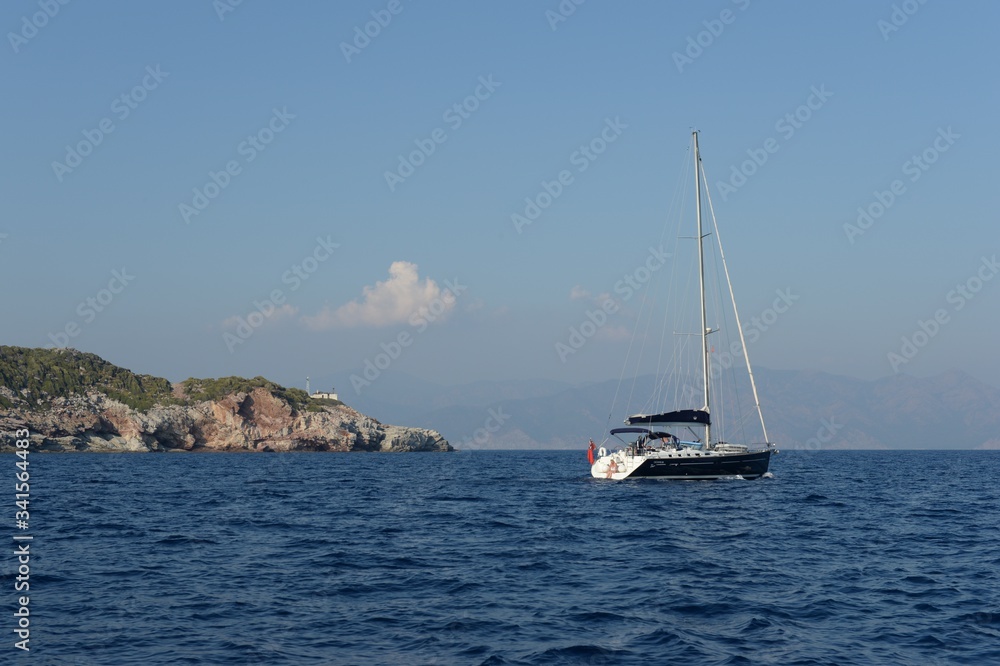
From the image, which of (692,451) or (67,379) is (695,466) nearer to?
(692,451)

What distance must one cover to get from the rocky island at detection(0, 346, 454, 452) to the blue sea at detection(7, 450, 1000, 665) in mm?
90132

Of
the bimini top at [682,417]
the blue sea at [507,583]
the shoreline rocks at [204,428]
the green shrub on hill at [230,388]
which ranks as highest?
the green shrub on hill at [230,388]

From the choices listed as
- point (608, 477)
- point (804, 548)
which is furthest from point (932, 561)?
point (608, 477)

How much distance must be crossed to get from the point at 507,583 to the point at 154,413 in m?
121

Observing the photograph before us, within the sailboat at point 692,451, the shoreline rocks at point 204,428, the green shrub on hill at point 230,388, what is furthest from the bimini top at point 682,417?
the green shrub on hill at point 230,388

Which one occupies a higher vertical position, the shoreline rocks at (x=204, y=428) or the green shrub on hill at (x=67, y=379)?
the green shrub on hill at (x=67, y=379)

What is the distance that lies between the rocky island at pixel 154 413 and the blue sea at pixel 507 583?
90.1 meters

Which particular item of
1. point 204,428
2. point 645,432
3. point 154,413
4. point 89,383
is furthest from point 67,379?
point 645,432

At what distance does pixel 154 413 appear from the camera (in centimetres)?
12950

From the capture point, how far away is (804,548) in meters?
27.6

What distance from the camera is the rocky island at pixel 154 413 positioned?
391ft

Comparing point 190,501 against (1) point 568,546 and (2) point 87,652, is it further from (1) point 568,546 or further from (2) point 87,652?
(2) point 87,652

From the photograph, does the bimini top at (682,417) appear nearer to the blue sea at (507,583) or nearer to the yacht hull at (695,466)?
the yacht hull at (695,466)

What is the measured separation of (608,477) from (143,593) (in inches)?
1649
